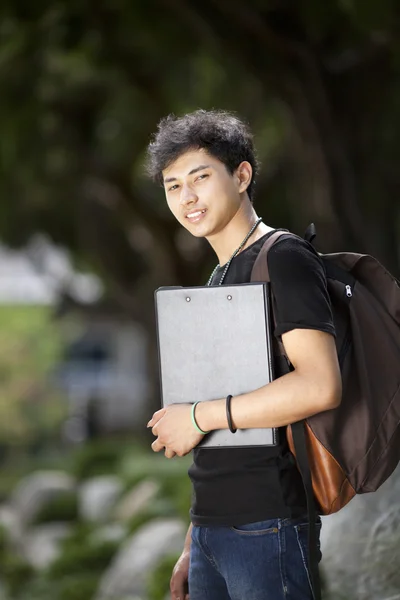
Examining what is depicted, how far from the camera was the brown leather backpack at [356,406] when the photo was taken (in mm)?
2518

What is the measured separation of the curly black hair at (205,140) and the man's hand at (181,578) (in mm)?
1065

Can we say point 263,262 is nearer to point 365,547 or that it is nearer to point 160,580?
point 365,547

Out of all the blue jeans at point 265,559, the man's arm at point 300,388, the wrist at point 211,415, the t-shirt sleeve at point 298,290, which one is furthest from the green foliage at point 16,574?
the t-shirt sleeve at point 298,290

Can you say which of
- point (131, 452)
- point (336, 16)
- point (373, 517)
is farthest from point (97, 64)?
point (373, 517)

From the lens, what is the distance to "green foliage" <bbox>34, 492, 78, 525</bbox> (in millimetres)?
14961

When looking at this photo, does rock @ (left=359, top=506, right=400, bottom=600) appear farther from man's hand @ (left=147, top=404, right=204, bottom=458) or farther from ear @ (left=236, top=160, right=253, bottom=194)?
ear @ (left=236, top=160, right=253, bottom=194)

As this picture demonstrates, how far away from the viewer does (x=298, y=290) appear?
7.93 ft

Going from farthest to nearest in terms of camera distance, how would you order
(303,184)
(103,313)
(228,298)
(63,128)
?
(103,313), (63,128), (303,184), (228,298)

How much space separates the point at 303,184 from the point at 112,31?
2533 mm

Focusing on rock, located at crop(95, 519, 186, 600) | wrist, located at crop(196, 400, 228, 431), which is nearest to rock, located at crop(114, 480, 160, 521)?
rock, located at crop(95, 519, 186, 600)

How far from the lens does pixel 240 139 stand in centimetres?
274

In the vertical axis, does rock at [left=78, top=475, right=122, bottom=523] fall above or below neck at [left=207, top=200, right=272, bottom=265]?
below

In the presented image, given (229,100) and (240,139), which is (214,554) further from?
(229,100)

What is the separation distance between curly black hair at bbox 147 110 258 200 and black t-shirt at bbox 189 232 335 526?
0.24m
